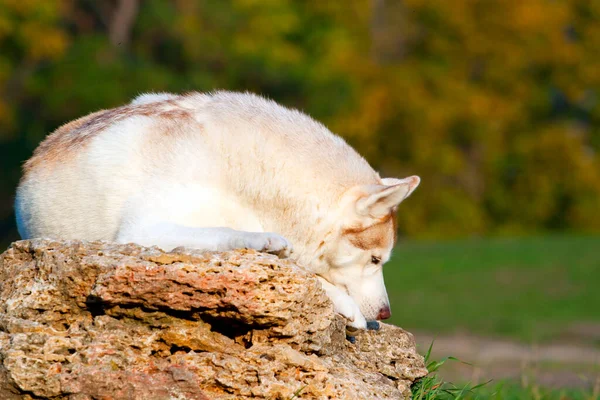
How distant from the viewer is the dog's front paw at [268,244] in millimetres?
4934

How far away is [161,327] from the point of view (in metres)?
4.68

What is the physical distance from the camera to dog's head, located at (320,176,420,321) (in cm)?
569

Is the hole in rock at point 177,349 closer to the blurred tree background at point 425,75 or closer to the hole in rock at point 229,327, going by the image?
the hole in rock at point 229,327

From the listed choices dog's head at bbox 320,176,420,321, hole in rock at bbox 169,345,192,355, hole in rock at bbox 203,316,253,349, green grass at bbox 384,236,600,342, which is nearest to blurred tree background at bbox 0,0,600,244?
green grass at bbox 384,236,600,342

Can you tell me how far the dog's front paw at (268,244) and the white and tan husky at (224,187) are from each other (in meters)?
0.31

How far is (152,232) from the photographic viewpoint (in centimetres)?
523

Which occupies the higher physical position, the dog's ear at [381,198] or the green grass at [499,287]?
the green grass at [499,287]

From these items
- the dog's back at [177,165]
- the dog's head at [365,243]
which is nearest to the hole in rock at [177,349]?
the dog's back at [177,165]

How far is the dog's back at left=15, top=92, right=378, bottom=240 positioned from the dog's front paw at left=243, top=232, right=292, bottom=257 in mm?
564

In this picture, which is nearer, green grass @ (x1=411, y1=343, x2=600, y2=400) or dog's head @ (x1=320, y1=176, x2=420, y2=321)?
green grass @ (x1=411, y1=343, x2=600, y2=400)

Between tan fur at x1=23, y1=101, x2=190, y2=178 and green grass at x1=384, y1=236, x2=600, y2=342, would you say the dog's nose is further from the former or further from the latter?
green grass at x1=384, y1=236, x2=600, y2=342

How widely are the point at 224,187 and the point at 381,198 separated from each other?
919mm

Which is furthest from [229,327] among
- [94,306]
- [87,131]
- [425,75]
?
[425,75]

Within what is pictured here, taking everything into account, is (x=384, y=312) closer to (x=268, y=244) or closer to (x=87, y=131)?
(x=268, y=244)
